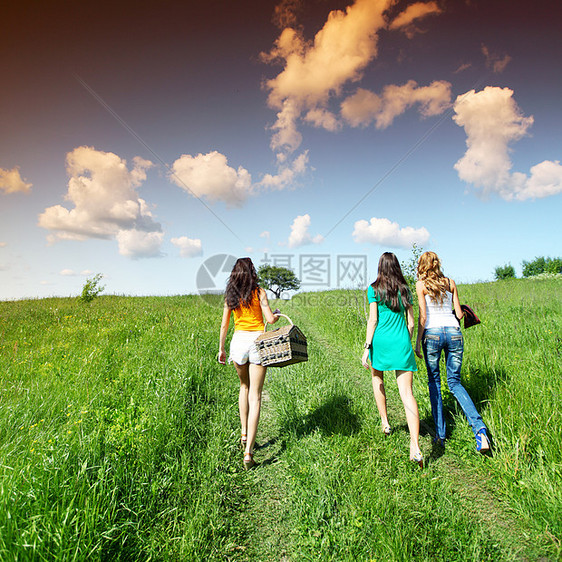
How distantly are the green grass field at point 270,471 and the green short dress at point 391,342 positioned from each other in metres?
1.08

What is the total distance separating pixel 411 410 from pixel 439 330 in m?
1.16

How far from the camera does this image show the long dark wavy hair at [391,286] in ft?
13.9

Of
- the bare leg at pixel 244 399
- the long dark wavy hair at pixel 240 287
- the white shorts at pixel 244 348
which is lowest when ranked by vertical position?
the bare leg at pixel 244 399

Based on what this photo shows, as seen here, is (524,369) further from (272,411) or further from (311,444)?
(272,411)

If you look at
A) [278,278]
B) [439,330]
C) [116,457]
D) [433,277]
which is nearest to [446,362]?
[439,330]

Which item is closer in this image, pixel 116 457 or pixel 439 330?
pixel 116 457

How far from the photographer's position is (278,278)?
3292 inches

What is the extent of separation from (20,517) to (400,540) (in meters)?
3.07

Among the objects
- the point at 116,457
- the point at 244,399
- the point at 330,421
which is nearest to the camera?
the point at 116,457

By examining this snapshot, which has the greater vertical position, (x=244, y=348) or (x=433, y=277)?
(x=433, y=277)

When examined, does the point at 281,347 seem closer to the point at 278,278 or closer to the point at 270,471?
the point at 270,471

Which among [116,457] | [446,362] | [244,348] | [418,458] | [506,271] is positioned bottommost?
[418,458]

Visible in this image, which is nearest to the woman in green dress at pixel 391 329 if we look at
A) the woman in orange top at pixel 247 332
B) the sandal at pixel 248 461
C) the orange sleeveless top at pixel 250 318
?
the woman in orange top at pixel 247 332

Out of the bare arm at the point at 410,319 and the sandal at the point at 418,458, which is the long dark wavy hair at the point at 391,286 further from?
the sandal at the point at 418,458
